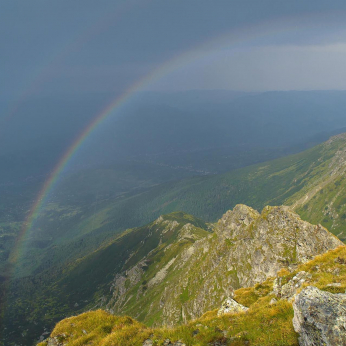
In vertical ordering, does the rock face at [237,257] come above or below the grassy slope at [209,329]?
below

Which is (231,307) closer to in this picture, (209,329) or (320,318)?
(209,329)

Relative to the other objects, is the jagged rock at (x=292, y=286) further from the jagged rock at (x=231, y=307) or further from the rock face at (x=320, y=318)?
the rock face at (x=320, y=318)

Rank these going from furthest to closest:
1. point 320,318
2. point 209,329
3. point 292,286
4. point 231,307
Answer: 1. point 231,307
2. point 292,286
3. point 209,329
4. point 320,318

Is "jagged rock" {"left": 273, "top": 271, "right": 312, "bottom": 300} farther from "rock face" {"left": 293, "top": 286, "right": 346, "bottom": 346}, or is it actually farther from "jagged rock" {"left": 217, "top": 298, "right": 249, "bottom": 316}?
"rock face" {"left": 293, "top": 286, "right": 346, "bottom": 346}

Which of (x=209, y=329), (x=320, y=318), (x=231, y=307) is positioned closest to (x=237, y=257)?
(x=231, y=307)

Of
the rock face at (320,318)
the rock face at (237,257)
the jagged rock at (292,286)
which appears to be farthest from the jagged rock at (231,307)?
the rock face at (237,257)

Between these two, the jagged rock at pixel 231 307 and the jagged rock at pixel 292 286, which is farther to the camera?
the jagged rock at pixel 231 307
